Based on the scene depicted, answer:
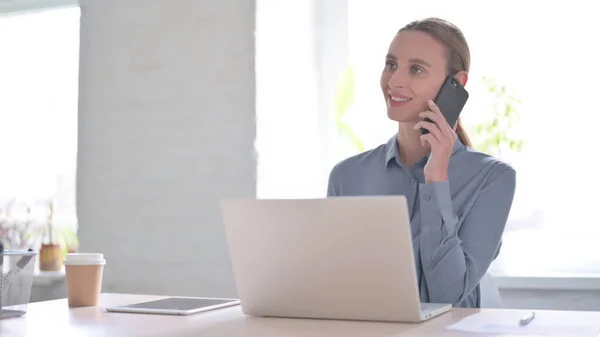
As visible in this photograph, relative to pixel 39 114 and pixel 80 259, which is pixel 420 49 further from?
pixel 39 114

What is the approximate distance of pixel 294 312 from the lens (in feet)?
5.24

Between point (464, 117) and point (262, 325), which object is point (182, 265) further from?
point (262, 325)

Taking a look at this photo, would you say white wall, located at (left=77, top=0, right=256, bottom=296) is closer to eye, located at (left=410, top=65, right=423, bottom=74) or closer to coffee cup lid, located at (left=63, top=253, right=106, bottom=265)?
eye, located at (left=410, top=65, right=423, bottom=74)

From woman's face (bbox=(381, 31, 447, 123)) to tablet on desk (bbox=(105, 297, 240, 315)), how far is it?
2.44ft

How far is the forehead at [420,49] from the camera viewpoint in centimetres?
225

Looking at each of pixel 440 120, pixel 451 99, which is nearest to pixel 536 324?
pixel 440 120

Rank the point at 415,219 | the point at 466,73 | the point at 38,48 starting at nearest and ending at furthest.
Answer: the point at 415,219 → the point at 466,73 → the point at 38,48

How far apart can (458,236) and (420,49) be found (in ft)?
1.76

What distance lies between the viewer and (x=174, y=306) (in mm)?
1811

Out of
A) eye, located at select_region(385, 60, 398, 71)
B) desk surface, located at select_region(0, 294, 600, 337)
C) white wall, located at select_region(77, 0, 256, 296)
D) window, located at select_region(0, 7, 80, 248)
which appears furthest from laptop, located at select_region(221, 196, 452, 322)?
window, located at select_region(0, 7, 80, 248)

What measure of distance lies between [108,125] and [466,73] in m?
1.83

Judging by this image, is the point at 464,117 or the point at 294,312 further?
the point at 464,117

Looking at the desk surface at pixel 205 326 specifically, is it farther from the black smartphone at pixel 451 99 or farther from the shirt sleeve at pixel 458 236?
the black smartphone at pixel 451 99

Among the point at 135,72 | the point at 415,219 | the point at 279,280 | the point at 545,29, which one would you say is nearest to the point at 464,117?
the point at 545,29
